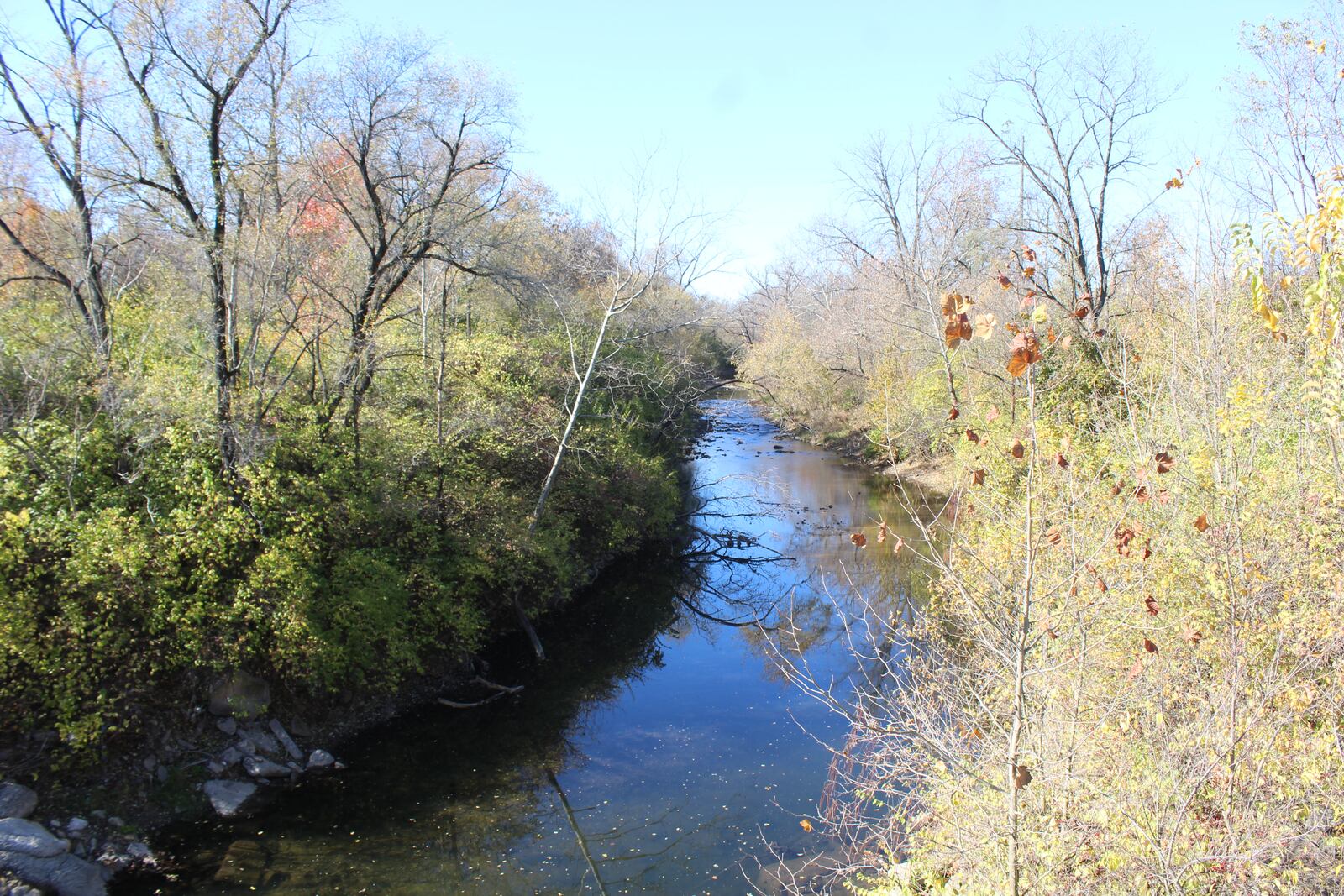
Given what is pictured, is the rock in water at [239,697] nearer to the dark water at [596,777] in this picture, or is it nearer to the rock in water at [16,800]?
the dark water at [596,777]

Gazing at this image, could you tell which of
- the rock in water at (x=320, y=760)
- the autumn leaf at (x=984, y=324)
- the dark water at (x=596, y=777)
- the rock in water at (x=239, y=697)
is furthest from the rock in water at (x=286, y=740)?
the autumn leaf at (x=984, y=324)

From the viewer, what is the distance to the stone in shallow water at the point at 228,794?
9.52 m

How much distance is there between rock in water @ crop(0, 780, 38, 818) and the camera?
832cm

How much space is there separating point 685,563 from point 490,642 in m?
6.44

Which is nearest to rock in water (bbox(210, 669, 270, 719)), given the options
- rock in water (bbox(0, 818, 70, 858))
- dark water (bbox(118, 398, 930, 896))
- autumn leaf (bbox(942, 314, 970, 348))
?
dark water (bbox(118, 398, 930, 896))

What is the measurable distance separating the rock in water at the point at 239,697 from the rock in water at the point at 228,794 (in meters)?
0.92

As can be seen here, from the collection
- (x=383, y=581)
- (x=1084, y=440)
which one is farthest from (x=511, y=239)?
(x=1084, y=440)

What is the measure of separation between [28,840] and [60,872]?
46cm

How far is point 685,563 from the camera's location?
2014 centimetres

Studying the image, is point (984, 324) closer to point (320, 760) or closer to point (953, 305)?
point (953, 305)

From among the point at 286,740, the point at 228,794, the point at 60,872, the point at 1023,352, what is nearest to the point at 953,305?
the point at 1023,352

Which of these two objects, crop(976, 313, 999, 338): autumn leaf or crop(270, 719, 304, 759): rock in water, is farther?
crop(270, 719, 304, 759): rock in water

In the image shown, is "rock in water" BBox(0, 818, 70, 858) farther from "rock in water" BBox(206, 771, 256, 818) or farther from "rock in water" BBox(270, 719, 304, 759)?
"rock in water" BBox(270, 719, 304, 759)

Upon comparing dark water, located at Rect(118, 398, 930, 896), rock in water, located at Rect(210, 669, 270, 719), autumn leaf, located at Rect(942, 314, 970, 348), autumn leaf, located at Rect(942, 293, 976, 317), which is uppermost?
autumn leaf, located at Rect(942, 293, 976, 317)
